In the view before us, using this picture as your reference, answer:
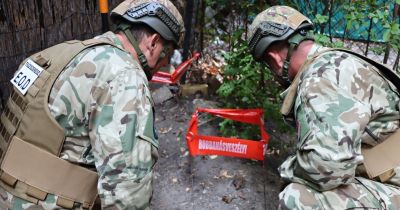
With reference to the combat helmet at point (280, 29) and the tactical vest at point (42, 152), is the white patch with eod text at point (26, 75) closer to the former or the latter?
the tactical vest at point (42, 152)

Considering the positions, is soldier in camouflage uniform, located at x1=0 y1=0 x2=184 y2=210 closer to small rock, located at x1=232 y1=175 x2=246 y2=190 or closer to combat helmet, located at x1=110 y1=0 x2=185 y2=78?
combat helmet, located at x1=110 y1=0 x2=185 y2=78

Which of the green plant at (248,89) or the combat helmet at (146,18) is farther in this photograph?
the green plant at (248,89)

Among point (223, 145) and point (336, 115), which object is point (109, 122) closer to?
point (336, 115)

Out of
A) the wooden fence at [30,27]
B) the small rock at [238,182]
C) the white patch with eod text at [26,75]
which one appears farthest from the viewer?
the small rock at [238,182]

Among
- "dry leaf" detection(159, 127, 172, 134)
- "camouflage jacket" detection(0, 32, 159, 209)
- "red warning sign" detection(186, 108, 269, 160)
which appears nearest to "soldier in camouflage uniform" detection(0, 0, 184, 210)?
"camouflage jacket" detection(0, 32, 159, 209)

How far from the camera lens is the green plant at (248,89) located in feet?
13.4

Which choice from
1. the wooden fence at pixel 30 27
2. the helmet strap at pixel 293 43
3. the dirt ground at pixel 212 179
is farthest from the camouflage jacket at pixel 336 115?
the wooden fence at pixel 30 27

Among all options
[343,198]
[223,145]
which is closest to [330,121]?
[343,198]

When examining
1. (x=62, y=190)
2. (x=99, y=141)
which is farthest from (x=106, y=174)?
(x=62, y=190)

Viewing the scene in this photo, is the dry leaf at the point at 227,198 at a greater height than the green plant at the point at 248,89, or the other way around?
the green plant at the point at 248,89

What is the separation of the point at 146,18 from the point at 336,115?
123 cm

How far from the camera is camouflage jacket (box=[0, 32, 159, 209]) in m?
2.15

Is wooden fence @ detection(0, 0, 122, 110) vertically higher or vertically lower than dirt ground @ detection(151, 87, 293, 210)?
higher

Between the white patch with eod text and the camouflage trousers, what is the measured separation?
5.40 ft
